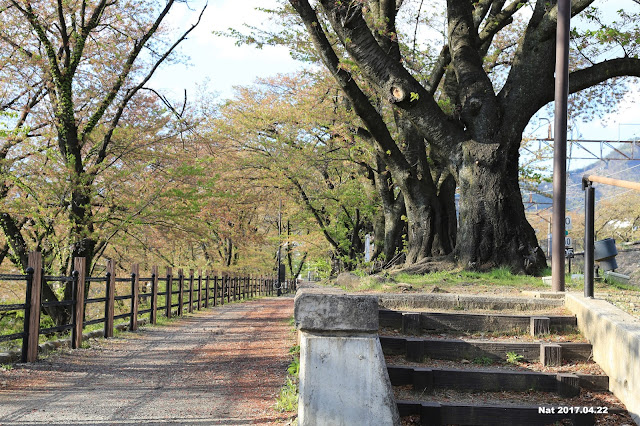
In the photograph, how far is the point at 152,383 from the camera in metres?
7.04

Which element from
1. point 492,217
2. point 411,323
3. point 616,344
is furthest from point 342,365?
point 492,217

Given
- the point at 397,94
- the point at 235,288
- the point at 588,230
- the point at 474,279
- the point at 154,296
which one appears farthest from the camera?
the point at 235,288

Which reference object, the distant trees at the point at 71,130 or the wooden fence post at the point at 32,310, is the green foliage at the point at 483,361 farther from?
the distant trees at the point at 71,130

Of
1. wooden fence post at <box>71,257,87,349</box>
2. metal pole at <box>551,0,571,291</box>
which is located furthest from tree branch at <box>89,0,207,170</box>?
metal pole at <box>551,0,571,291</box>

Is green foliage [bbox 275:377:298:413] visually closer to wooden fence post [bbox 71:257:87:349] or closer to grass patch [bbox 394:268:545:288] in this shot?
grass patch [bbox 394:268:545:288]

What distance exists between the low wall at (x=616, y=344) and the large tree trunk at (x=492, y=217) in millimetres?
4336

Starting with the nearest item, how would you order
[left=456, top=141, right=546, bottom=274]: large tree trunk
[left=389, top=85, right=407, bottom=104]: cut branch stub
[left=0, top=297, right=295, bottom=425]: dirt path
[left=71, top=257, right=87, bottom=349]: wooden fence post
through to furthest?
1. [left=0, top=297, right=295, bottom=425]: dirt path
2. [left=71, top=257, right=87, bottom=349]: wooden fence post
3. [left=456, top=141, right=546, bottom=274]: large tree trunk
4. [left=389, top=85, right=407, bottom=104]: cut branch stub

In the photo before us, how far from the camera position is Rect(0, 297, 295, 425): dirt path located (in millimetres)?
5402

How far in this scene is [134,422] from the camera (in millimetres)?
5168

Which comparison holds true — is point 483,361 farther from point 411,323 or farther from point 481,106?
point 481,106

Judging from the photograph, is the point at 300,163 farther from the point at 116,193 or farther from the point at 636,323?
the point at 636,323

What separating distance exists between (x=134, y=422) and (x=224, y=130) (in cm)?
2051

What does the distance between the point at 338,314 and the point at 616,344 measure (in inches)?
85.7

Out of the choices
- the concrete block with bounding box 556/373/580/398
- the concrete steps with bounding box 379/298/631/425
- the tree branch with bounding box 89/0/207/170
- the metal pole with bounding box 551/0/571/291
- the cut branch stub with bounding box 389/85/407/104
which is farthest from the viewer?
the tree branch with bounding box 89/0/207/170
